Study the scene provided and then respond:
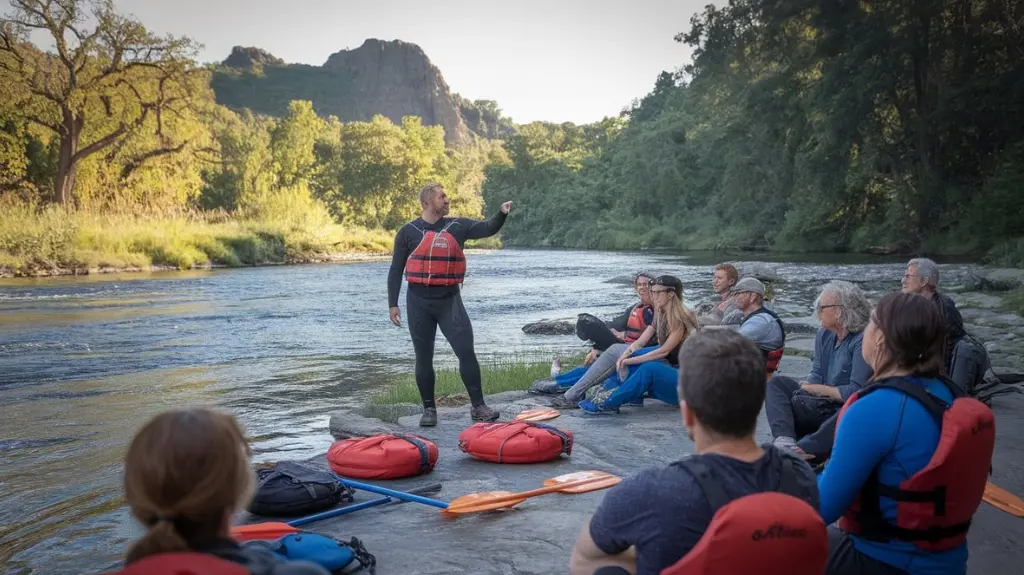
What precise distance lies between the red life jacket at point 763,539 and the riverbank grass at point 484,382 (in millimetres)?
5856

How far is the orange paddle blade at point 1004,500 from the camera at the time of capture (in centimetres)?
382

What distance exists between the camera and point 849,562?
2.56 metres

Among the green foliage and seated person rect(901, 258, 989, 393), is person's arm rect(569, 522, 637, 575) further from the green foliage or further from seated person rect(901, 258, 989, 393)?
the green foliage

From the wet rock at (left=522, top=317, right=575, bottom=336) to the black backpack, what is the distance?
924 cm

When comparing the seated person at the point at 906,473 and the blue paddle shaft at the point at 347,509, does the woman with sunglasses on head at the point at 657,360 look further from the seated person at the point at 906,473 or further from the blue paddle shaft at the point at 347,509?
the seated person at the point at 906,473

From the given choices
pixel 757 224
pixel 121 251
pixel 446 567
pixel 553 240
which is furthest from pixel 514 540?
pixel 553 240

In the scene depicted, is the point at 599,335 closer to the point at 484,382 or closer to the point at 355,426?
the point at 484,382

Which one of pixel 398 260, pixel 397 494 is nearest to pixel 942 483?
pixel 397 494

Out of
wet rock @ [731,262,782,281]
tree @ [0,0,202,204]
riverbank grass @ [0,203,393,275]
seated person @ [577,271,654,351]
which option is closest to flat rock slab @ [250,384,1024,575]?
seated person @ [577,271,654,351]

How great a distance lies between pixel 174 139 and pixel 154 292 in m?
20.5

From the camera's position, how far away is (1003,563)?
333cm

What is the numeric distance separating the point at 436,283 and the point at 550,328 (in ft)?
24.3

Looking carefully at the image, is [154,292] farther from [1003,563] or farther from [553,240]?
[553,240]

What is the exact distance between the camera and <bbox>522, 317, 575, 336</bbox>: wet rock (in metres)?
13.6
